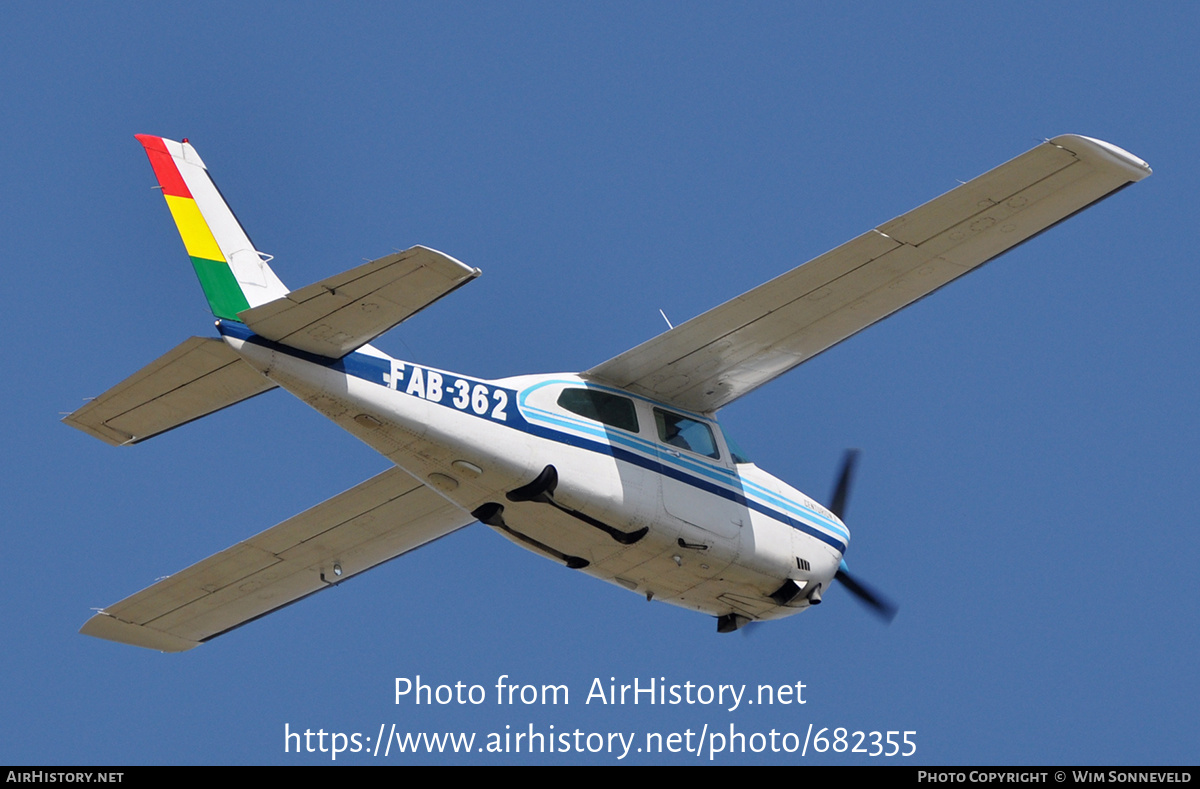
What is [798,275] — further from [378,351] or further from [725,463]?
[378,351]

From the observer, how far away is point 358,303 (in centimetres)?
1524

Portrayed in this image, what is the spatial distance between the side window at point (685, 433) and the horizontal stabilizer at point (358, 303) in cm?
445

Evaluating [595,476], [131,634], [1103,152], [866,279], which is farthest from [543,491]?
[131,634]

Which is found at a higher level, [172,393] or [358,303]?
[358,303]

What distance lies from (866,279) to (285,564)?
876 centimetres

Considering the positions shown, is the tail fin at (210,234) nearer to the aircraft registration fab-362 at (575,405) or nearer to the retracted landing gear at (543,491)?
the aircraft registration fab-362 at (575,405)

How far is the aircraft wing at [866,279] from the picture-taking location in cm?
1691

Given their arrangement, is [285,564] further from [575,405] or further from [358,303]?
[358,303]

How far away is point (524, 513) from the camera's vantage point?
17656mm

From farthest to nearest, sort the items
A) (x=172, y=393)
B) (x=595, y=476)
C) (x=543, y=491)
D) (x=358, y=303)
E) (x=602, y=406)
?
(x=602, y=406), (x=595, y=476), (x=543, y=491), (x=172, y=393), (x=358, y=303)

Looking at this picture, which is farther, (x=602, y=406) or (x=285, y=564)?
(x=285, y=564)

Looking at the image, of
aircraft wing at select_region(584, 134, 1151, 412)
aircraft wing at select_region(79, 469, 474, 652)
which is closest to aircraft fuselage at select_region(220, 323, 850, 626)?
aircraft wing at select_region(584, 134, 1151, 412)

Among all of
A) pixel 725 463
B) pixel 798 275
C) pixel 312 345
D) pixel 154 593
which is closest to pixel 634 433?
pixel 725 463

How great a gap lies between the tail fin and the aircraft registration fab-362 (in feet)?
0.07
